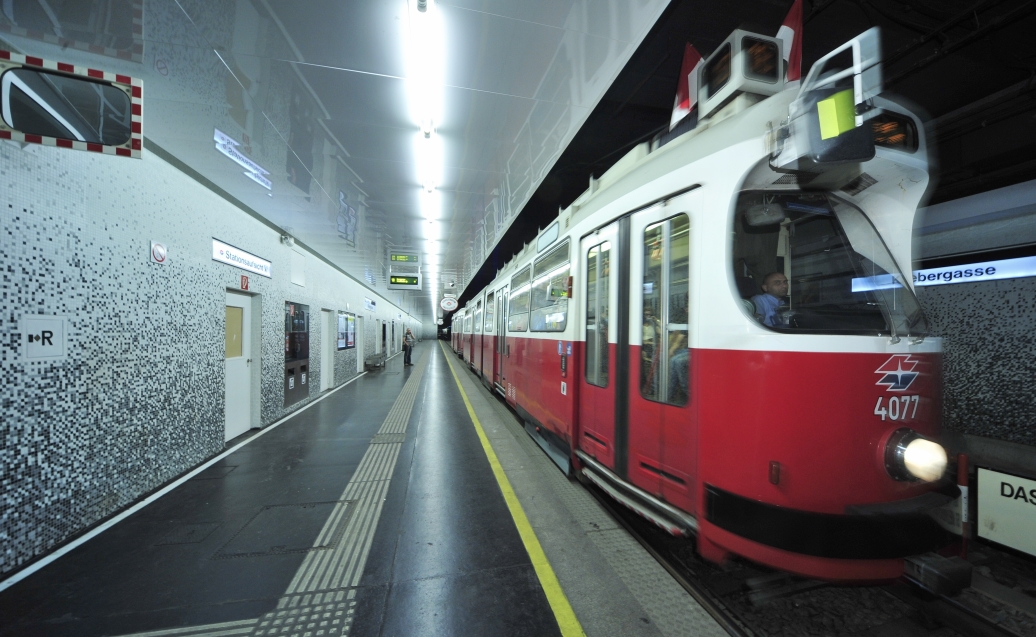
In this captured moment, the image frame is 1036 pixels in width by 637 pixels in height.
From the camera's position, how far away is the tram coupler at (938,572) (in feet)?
5.82

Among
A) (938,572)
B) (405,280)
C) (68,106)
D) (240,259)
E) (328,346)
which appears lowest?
(938,572)

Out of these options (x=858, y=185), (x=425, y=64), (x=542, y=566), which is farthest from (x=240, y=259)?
(x=858, y=185)

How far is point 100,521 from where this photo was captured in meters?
3.35

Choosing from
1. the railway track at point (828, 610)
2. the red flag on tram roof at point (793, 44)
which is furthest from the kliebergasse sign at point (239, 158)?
the railway track at point (828, 610)

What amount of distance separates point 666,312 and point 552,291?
2.17 metres

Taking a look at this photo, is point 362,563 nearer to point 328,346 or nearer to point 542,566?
point 542,566

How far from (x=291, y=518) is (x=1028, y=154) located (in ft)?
29.6

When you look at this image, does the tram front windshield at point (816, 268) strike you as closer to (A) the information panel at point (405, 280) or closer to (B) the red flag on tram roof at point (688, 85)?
(B) the red flag on tram roof at point (688, 85)

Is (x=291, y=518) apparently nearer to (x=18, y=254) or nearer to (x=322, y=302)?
(x=18, y=254)

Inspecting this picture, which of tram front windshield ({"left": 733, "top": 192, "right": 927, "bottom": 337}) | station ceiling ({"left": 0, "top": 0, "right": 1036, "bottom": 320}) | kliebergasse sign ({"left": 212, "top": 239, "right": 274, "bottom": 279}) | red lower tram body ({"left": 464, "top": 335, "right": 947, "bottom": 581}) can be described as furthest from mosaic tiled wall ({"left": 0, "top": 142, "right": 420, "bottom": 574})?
tram front windshield ({"left": 733, "top": 192, "right": 927, "bottom": 337})

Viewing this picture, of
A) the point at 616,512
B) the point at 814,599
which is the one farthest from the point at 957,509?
the point at 616,512

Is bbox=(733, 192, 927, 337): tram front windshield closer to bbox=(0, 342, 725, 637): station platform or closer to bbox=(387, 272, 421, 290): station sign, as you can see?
bbox=(0, 342, 725, 637): station platform

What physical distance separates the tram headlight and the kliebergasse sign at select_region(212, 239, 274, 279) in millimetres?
6923

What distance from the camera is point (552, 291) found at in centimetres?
468
